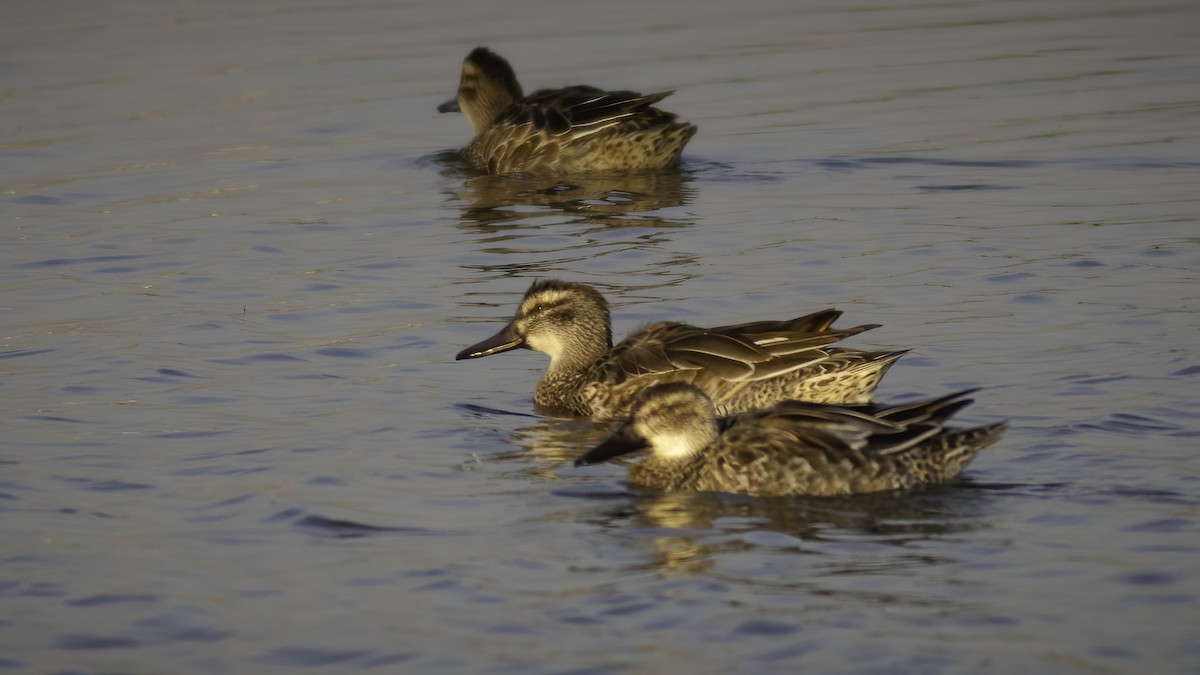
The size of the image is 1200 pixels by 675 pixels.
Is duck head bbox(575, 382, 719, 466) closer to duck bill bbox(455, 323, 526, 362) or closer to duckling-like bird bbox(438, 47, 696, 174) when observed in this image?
duck bill bbox(455, 323, 526, 362)

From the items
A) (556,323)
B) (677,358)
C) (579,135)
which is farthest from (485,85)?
(677,358)

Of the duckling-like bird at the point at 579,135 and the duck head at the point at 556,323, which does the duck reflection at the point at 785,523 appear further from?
the duckling-like bird at the point at 579,135

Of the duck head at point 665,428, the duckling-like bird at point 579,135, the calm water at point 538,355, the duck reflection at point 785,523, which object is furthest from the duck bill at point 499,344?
the duckling-like bird at point 579,135

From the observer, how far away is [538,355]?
11562mm

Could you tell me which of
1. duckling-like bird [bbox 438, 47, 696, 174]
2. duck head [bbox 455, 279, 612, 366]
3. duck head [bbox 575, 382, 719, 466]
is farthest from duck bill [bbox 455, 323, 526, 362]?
duckling-like bird [bbox 438, 47, 696, 174]

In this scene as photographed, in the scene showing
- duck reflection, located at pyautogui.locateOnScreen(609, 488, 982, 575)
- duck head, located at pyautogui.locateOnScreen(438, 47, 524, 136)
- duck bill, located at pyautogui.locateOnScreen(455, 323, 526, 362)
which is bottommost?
duck reflection, located at pyautogui.locateOnScreen(609, 488, 982, 575)

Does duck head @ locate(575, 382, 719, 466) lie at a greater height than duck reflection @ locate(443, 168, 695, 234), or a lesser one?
lesser

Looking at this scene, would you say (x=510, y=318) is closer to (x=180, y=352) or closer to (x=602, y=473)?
(x=180, y=352)

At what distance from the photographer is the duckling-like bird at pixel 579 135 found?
1564 cm

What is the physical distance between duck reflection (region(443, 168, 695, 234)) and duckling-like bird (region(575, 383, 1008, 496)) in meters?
5.31

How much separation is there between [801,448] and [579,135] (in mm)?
8104

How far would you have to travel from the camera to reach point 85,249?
13102mm

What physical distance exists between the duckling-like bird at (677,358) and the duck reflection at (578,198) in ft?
11.2

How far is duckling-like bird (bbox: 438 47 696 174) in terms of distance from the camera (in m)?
15.6
